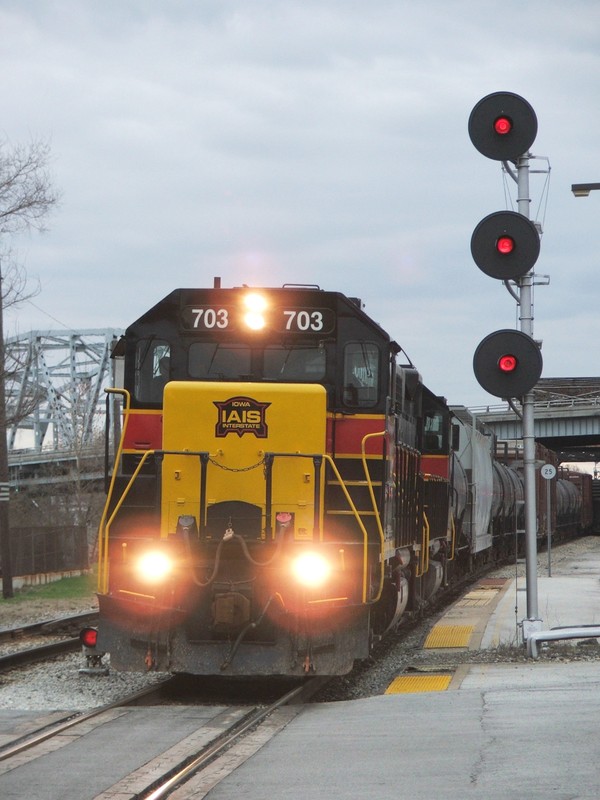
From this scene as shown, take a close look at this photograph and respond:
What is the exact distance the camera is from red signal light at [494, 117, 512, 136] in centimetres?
1260

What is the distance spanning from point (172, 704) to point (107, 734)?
204 centimetres

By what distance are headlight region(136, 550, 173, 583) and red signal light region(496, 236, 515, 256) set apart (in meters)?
4.85

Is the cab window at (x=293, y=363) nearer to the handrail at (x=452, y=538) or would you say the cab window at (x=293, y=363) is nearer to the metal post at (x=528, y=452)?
the metal post at (x=528, y=452)

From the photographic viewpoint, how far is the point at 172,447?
11094mm

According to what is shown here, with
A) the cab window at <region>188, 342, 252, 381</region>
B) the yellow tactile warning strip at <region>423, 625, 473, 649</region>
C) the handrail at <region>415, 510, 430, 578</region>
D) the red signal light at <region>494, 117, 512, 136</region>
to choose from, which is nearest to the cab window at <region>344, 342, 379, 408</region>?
the cab window at <region>188, 342, 252, 381</region>

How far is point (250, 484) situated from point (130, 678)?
282 cm

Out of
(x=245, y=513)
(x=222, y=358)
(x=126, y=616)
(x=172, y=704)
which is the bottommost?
(x=172, y=704)

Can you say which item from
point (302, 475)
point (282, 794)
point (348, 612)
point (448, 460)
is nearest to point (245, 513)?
point (302, 475)

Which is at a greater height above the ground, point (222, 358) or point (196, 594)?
point (222, 358)

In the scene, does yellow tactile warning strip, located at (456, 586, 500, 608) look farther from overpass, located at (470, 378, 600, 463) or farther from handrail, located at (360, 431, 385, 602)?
overpass, located at (470, 378, 600, 463)

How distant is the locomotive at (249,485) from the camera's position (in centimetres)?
1047

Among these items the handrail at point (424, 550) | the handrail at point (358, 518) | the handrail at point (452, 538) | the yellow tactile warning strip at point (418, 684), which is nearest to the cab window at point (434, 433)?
the handrail at point (424, 550)

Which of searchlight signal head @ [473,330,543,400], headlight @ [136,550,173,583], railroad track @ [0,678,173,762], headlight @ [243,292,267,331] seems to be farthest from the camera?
searchlight signal head @ [473,330,543,400]

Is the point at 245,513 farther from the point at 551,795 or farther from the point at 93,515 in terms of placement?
the point at 93,515
